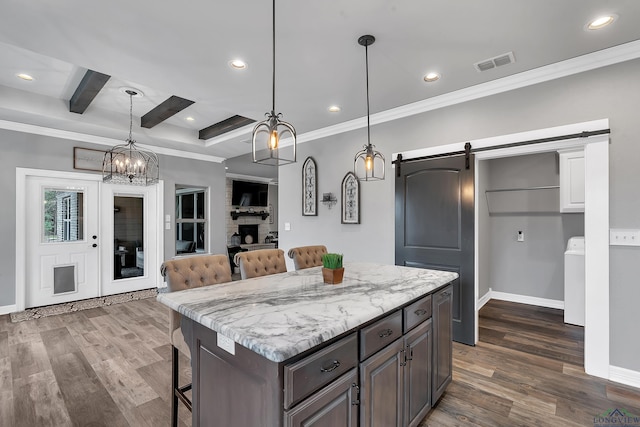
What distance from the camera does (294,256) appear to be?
9.48 feet

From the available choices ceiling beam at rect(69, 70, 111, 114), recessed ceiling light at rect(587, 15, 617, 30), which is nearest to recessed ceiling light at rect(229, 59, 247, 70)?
ceiling beam at rect(69, 70, 111, 114)

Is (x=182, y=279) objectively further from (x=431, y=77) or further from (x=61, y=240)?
(x=61, y=240)

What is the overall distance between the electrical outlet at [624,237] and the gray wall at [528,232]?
2.09 meters

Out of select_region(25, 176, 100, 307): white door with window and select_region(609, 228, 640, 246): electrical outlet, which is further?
select_region(25, 176, 100, 307): white door with window

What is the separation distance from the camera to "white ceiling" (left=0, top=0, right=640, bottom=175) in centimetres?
200

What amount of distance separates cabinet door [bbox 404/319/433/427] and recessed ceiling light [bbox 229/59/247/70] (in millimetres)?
2572

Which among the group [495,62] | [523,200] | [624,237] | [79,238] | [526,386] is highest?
[495,62]

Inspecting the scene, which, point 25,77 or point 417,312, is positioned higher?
point 25,77

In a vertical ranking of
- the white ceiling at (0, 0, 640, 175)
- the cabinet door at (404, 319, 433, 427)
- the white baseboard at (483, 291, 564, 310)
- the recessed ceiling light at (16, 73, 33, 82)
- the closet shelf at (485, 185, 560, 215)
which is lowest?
the white baseboard at (483, 291, 564, 310)

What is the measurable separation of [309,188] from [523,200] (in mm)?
3390

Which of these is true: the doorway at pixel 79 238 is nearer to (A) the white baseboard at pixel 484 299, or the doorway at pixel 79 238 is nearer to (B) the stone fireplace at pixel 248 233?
(B) the stone fireplace at pixel 248 233

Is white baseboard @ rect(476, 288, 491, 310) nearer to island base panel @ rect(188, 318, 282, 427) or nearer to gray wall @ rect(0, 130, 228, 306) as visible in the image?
island base panel @ rect(188, 318, 282, 427)

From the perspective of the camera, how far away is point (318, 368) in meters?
1.19

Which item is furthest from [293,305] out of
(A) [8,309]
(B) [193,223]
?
(B) [193,223]
